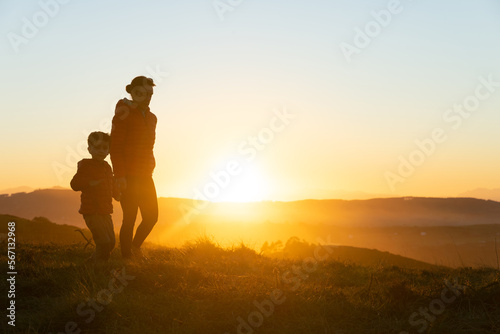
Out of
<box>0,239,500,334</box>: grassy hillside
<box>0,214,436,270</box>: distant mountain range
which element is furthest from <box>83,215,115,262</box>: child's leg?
<box>0,214,436,270</box>: distant mountain range

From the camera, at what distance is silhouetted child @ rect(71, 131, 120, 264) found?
5605 mm

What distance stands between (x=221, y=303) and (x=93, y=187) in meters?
2.54

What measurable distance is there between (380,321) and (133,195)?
374 cm

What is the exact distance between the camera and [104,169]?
580cm

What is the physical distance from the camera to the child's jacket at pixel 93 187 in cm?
559

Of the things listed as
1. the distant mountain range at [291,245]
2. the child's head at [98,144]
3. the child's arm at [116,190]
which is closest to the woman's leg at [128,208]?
the child's arm at [116,190]

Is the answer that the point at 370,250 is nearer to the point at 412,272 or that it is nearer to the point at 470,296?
the point at 412,272

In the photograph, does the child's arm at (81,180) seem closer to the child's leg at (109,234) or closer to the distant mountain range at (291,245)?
the child's leg at (109,234)

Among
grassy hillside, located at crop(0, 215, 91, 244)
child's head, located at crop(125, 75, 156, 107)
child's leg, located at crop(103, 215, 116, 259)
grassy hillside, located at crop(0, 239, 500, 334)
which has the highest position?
child's head, located at crop(125, 75, 156, 107)

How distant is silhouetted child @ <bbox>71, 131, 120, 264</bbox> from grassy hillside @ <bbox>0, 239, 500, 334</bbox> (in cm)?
33

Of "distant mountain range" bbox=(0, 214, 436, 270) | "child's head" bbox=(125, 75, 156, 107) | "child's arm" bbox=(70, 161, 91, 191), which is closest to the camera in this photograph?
"child's arm" bbox=(70, 161, 91, 191)

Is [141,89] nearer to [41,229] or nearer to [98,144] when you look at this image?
[98,144]

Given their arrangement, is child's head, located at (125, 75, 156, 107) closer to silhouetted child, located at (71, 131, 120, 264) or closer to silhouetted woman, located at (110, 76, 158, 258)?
silhouetted woman, located at (110, 76, 158, 258)

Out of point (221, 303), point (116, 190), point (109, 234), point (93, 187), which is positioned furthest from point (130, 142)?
point (221, 303)
